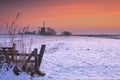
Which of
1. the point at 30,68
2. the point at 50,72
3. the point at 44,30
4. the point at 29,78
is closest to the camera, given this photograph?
the point at 29,78

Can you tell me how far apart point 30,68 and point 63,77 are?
1.73 meters

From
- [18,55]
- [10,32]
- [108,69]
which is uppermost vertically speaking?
[10,32]

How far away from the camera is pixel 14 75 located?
12023mm

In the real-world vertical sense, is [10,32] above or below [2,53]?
above

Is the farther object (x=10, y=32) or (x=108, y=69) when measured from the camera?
(x=108, y=69)

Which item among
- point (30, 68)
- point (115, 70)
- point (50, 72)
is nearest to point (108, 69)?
point (115, 70)

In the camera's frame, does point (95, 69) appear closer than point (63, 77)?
No

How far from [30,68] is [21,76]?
2.89ft

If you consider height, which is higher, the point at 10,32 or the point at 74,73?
the point at 10,32

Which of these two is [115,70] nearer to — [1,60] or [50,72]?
[50,72]

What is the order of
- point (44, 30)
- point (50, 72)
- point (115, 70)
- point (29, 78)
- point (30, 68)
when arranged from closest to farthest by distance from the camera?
point (29, 78), point (30, 68), point (50, 72), point (115, 70), point (44, 30)

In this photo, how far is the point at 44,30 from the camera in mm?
98562

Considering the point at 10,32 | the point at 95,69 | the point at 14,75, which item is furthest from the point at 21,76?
the point at 95,69

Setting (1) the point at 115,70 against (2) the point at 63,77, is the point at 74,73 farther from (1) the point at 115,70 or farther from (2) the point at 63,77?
(1) the point at 115,70
